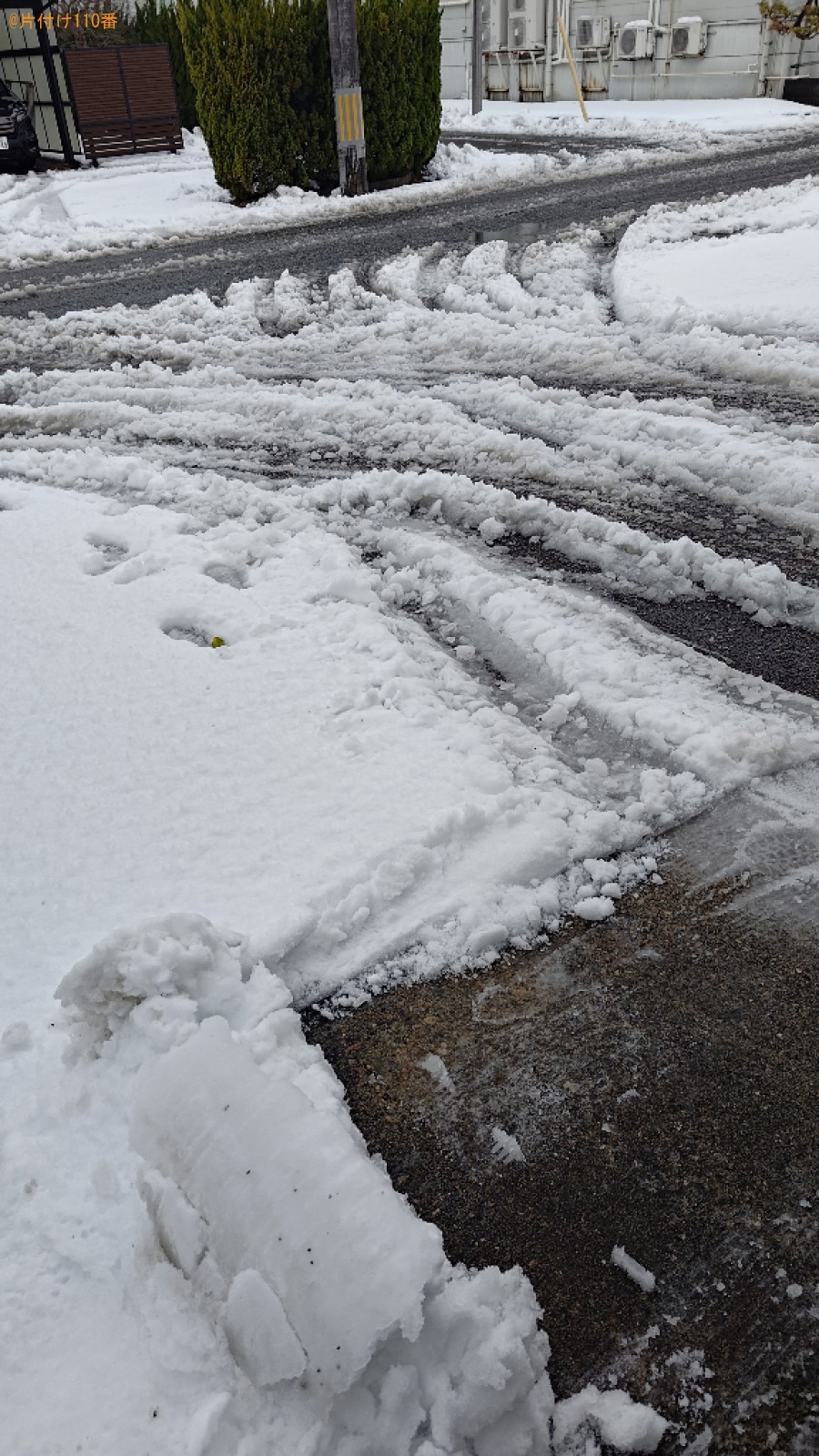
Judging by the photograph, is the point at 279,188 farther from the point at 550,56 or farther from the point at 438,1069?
the point at 550,56

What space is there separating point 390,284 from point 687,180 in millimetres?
5383

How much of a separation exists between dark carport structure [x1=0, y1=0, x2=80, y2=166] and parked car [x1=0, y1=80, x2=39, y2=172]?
1.12 meters

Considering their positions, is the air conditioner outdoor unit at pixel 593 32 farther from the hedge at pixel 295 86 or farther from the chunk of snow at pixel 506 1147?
the chunk of snow at pixel 506 1147

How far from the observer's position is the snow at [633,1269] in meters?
1.34

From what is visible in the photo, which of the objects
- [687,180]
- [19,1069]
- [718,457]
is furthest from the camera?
[687,180]

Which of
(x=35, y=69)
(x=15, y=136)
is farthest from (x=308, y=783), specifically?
(x=35, y=69)

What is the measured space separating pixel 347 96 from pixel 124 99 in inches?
265

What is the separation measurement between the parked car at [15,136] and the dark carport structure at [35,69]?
3.67ft

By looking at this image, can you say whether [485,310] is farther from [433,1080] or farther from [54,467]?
[433,1080]

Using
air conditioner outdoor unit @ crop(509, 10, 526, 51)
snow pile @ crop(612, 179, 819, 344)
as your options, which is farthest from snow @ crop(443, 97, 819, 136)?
snow pile @ crop(612, 179, 819, 344)

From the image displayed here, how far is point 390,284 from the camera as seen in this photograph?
21.6ft

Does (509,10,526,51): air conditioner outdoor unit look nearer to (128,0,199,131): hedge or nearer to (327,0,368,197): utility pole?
(128,0,199,131): hedge

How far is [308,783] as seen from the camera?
7.31 feet

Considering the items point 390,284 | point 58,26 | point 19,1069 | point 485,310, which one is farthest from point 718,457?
point 58,26
